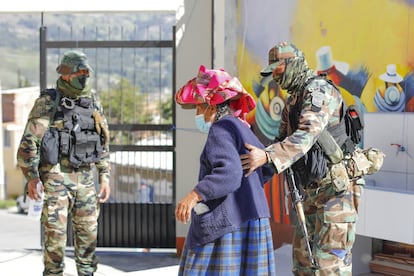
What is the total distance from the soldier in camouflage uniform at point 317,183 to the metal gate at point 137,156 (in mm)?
3164

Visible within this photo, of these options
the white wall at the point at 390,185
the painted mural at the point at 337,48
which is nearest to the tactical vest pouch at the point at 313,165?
the white wall at the point at 390,185

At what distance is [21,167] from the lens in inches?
171

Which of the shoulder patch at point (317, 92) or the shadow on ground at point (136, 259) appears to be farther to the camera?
the shadow on ground at point (136, 259)

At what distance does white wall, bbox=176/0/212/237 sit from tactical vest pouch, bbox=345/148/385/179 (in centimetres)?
300

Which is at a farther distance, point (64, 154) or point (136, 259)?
point (136, 259)

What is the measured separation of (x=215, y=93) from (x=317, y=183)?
2.91 feet

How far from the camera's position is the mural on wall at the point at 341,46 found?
4.70 m

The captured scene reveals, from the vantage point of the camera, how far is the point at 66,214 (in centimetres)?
444

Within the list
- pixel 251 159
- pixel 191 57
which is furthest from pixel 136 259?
pixel 251 159

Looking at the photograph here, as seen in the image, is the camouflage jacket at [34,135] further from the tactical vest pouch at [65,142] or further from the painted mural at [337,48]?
the painted mural at [337,48]

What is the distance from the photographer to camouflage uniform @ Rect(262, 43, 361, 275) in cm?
336

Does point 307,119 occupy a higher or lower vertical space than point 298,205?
higher

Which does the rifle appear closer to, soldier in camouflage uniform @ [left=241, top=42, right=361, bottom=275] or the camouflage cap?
soldier in camouflage uniform @ [left=241, top=42, right=361, bottom=275]

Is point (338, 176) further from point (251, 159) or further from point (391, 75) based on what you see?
point (391, 75)
